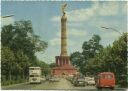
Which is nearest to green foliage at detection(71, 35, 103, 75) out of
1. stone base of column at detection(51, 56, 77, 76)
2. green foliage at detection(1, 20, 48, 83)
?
stone base of column at detection(51, 56, 77, 76)

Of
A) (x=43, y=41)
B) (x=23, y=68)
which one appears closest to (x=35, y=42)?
→ (x=43, y=41)

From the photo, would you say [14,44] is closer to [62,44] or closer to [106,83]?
[106,83]

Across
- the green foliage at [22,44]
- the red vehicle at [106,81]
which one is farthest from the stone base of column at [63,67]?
the red vehicle at [106,81]

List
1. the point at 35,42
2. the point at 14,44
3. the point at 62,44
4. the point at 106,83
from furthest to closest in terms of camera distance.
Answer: the point at 62,44, the point at 35,42, the point at 14,44, the point at 106,83

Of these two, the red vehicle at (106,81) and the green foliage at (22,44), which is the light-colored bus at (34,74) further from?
the red vehicle at (106,81)

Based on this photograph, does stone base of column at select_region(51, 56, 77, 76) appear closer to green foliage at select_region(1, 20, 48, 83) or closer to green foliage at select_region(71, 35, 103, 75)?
green foliage at select_region(71, 35, 103, 75)

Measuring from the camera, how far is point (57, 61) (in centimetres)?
19238

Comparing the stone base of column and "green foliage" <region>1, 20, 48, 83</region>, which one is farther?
the stone base of column

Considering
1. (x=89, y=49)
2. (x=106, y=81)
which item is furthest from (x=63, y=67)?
(x=106, y=81)

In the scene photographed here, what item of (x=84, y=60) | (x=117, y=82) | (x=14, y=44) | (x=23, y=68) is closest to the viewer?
(x=117, y=82)

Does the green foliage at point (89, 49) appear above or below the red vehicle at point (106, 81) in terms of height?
above

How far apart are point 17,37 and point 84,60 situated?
62.9 meters

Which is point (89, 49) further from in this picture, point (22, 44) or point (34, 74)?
point (34, 74)

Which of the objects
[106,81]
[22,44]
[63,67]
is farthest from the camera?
[63,67]
